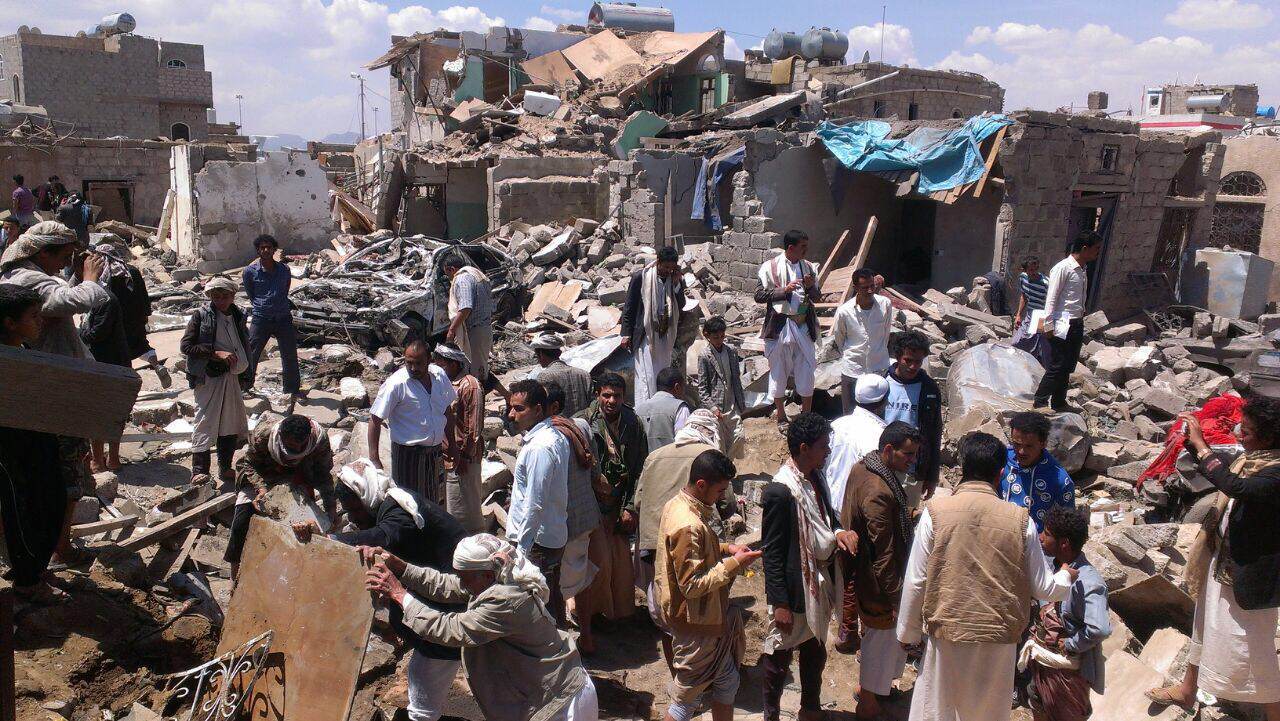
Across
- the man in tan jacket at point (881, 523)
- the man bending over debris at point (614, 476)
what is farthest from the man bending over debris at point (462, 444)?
the man in tan jacket at point (881, 523)

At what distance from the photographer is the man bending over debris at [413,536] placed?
324 centimetres

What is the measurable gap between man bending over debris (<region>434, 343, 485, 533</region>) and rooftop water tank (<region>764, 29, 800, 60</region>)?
90.0 feet

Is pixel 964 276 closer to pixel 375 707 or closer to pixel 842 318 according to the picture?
pixel 842 318

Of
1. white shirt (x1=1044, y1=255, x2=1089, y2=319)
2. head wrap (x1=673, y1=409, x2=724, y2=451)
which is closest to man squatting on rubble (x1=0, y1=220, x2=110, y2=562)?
head wrap (x1=673, y1=409, x2=724, y2=451)

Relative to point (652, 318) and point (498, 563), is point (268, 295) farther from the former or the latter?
point (498, 563)

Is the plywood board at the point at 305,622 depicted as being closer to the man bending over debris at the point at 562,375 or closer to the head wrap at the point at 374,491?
the head wrap at the point at 374,491

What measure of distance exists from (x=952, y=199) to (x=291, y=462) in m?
10.0

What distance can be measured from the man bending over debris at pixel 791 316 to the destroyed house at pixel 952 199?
4.26 m

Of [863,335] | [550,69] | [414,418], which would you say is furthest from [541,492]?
[550,69]

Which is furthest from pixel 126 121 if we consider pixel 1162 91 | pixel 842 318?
pixel 1162 91

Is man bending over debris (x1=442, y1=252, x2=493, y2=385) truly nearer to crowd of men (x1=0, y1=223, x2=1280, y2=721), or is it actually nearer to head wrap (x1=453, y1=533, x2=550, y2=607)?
crowd of men (x1=0, y1=223, x2=1280, y2=721)

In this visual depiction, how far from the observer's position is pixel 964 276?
12.3 m

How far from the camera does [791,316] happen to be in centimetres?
725

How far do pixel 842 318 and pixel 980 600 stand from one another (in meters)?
3.62
